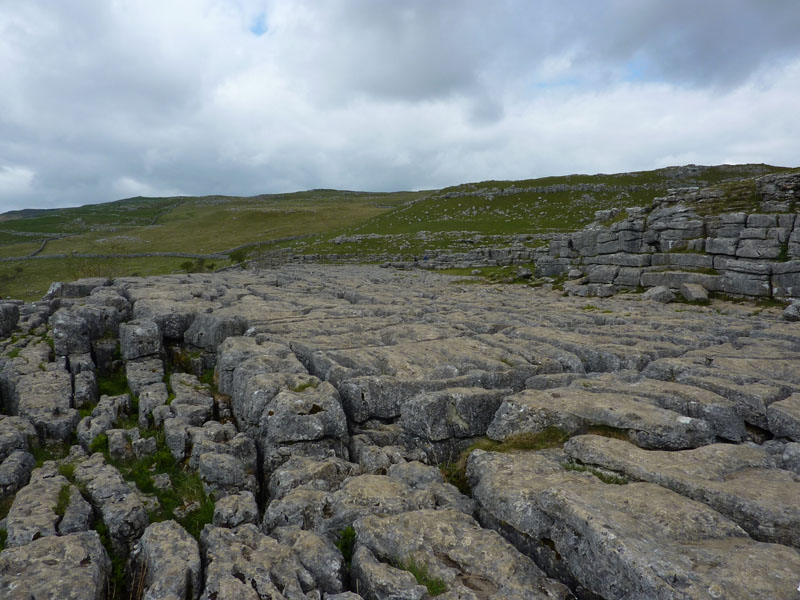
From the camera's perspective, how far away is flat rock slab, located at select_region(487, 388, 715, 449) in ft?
40.3

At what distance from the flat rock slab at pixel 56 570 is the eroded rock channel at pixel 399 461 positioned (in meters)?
0.05

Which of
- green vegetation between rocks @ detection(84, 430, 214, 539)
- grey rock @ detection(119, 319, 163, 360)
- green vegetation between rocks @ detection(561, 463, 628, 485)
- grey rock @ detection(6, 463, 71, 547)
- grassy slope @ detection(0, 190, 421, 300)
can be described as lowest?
green vegetation between rocks @ detection(84, 430, 214, 539)

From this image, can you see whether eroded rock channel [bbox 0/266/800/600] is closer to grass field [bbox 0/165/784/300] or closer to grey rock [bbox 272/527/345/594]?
grey rock [bbox 272/527/345/594]

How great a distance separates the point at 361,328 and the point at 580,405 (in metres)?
13.9

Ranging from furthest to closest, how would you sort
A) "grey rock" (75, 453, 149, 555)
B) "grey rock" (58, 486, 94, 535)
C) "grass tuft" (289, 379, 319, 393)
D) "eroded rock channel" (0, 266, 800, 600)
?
"grass tuft" (289, 379, 319, 393) → "grey rock" (75, 453, 149, 555) → "grey rock" (58, 486, 94, 535) → "eroded rock channel" (0, 266, 800, 600)

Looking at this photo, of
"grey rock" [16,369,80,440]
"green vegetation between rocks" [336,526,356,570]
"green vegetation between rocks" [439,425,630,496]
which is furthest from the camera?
"grey rock" [16,369,80,440]

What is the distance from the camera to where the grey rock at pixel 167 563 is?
846cm

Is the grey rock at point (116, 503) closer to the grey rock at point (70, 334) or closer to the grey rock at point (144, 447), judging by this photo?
the grey rock at point (144, 447)

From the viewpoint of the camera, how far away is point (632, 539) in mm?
7766

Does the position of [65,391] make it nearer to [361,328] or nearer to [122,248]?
[361,328]

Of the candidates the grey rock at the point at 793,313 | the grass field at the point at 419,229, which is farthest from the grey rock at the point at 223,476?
the grass field at the point at 419,229

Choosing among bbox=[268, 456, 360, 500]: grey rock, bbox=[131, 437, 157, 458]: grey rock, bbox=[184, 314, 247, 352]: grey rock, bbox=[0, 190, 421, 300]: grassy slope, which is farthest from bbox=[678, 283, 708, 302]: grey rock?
bbox=[0, 190, 421, 300]: grassy slope

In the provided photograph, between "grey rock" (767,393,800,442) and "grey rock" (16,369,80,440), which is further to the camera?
"grey rock" (16,369,80,440)

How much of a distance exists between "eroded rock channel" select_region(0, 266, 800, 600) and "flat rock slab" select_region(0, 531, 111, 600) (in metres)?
0.05
